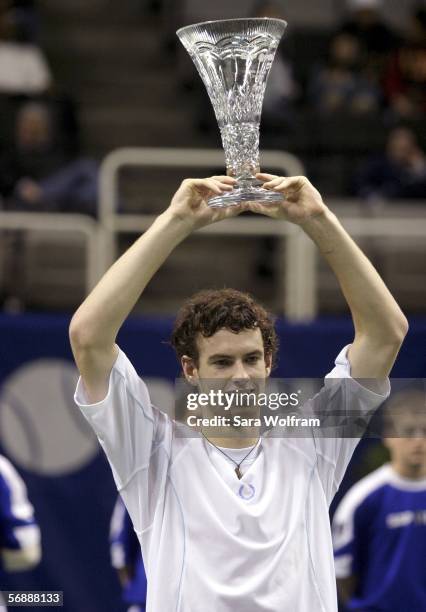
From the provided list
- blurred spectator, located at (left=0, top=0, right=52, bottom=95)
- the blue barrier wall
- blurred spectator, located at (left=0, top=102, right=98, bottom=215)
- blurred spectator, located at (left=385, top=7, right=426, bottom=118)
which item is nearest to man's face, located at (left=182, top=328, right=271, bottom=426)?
the blue barrier wall

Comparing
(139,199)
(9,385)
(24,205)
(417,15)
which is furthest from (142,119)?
(9,385)

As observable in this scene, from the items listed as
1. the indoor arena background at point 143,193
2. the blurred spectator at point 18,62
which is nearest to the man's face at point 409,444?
the indoor arena background at point 143,193

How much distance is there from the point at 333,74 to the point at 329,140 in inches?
33.5

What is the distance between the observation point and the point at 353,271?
9.45 feet

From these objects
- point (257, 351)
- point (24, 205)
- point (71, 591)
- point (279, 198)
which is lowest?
point (71, 591)

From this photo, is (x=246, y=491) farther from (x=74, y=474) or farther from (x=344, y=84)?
(x=344, y=84)

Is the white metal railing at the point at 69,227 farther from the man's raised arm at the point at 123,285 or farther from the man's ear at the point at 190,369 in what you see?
the man's raised arm at the point at 123,285

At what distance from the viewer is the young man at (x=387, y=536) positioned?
5574mm

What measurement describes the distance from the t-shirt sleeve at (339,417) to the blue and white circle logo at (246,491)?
0.19 m

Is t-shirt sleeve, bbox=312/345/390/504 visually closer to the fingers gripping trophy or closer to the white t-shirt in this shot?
the white t-shirt

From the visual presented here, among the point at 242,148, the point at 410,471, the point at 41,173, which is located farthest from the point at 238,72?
the point at 41,173

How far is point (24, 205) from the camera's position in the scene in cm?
716

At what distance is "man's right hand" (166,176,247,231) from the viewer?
282cm

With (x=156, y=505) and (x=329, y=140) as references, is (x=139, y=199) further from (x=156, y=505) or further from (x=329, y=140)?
(x=156, y=505)
